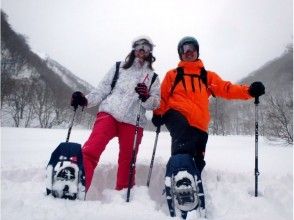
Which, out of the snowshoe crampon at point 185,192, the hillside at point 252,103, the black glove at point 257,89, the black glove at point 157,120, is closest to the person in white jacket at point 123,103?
the black glove at point 157,120

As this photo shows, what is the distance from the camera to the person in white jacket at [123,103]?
414 centimetres

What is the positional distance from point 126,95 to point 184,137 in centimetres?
111

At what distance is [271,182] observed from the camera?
453cm

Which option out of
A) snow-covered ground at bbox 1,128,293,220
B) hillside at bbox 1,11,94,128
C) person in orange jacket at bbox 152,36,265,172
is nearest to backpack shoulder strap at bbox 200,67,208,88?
person in orange jacket at bbox 152,36,265,172

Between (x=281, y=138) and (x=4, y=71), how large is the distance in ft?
108

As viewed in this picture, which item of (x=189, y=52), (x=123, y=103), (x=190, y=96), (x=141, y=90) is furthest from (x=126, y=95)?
(x=189, y=52)

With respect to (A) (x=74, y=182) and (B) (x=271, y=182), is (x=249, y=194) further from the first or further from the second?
(A) (x=74, y=182)

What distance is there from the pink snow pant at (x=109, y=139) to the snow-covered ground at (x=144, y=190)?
0.28 meters

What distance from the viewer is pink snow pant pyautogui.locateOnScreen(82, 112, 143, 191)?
13.1 feet

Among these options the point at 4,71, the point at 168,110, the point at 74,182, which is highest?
the point at 4,71

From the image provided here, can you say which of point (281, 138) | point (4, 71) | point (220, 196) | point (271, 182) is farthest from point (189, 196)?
point (4, 71)

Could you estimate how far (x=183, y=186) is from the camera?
11.0 ft

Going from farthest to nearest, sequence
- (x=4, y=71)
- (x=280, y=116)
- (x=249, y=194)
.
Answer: (x=4, y=71)
(x=280, y=116)
(x=249, y=194)

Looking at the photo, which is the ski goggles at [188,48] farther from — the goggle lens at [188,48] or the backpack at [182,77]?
the backpack at [182,77]
